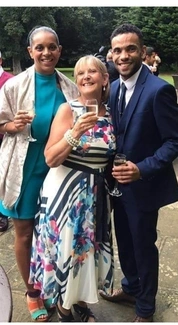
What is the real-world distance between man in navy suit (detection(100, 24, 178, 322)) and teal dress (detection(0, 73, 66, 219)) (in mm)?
417

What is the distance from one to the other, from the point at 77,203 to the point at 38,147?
50 cm

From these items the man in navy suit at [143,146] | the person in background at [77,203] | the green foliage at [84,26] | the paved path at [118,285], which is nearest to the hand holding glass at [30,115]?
the person in background at [77,203]

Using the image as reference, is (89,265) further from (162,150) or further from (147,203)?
(162,150)

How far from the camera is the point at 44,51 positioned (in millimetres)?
2621

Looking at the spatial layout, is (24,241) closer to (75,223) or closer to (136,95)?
(75,223)

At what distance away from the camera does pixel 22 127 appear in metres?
2.57

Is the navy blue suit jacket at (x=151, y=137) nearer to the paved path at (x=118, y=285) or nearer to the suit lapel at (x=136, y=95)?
the suit lapel at (x=136, y=95)

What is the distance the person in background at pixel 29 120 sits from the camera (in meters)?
2.63

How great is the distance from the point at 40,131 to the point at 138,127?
26.5 inches

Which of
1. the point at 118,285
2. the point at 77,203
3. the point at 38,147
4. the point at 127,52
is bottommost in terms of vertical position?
the point at 118,285

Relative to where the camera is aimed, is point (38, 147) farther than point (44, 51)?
Yes

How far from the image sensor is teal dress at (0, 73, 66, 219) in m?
2.64

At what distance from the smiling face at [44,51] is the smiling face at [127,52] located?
428mm

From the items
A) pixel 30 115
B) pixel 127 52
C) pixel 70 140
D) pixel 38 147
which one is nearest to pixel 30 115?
pixel 30 115
